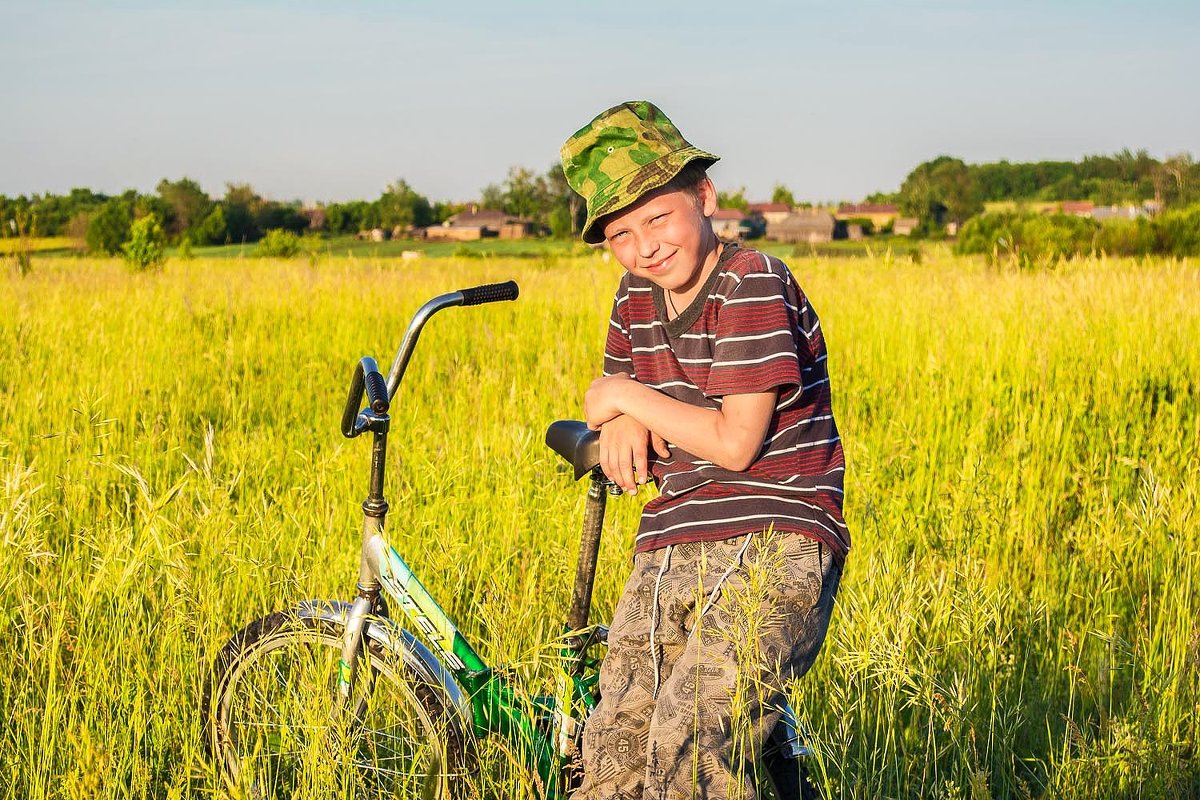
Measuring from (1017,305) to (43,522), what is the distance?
540cm

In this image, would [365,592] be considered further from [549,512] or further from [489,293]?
[549,512]

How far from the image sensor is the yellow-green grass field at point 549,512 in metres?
2.34

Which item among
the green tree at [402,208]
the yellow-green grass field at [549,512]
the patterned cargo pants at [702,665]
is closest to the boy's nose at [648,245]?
the patterned cargo pants at [702,665]

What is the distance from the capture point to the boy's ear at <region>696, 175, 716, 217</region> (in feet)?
6.16

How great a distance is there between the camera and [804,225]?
308 feet

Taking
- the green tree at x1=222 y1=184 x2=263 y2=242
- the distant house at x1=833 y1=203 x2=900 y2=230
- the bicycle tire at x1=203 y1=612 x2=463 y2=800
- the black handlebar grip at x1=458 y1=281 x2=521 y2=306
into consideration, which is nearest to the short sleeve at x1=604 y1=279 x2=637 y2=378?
the black handlebar grip at x1=458 y1=281 x2=521 y2=306

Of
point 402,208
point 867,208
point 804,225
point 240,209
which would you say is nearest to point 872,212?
point 867,208

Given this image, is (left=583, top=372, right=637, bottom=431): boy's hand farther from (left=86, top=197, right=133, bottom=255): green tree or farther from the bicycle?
(left=86, top=197, right=133, bottom=255): green tree

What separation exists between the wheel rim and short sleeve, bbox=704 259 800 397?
88 cm

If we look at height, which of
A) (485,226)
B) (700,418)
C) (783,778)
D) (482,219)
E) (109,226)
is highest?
(482,219)

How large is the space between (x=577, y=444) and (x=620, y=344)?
21 centimetres

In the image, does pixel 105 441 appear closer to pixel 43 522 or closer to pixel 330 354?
pixel 43 522

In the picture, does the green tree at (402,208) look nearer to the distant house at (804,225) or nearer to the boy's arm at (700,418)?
the distant house at (804,225)

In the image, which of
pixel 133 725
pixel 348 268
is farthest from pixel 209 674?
pixel 348 268
